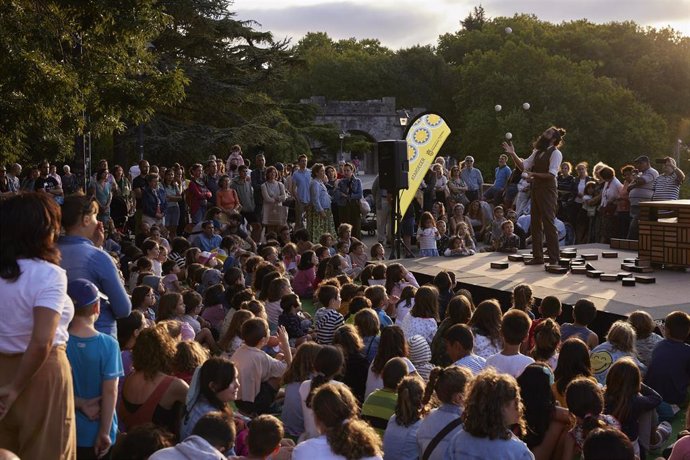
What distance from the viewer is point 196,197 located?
16.7 m

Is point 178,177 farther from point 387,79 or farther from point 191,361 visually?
point 387,79

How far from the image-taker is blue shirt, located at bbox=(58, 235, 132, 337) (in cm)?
503

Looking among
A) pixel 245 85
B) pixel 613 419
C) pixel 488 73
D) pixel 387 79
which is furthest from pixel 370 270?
pixel 387 79

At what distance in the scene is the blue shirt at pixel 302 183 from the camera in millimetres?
16984

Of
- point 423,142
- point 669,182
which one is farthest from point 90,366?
point 423,142

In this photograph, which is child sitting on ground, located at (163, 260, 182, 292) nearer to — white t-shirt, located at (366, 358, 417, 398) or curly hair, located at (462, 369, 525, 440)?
white t-shirt, located at (366, 358, 417, 398)

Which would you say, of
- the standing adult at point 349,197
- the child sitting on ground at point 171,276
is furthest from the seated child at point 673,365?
the standing adult at point 349,197

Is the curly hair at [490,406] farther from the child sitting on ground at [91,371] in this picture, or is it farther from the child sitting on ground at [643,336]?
the child sitting on ground at [643,336]

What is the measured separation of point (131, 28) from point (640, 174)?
784cm

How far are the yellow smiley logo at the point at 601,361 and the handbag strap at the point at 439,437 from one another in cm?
228

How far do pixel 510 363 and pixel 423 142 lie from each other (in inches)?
444

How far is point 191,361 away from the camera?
6297 millimetres

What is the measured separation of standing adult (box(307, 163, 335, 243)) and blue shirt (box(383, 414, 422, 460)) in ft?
37.0

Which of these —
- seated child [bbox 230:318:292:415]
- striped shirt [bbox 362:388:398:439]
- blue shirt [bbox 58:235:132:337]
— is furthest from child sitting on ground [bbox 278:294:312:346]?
blue shirt [bbox 58:235:132:337]
